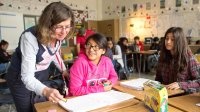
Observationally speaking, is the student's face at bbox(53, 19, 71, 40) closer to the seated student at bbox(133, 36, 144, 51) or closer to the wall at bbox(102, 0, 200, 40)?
the seated student at bbox(133, 36, 144, 51)

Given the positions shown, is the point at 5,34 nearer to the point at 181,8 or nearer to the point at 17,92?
the point at 17,92

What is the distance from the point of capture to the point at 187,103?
116 centimetres

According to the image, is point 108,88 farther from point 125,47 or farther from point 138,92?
point 125,47

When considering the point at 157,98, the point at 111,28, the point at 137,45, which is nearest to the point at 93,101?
the point at 157,98

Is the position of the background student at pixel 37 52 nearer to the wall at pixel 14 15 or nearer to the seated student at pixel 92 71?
the seated student at pixel 92 71

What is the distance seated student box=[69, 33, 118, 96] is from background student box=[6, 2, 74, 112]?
27 cm

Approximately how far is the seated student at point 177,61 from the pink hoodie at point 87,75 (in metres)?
0.49

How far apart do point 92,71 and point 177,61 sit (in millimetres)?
721

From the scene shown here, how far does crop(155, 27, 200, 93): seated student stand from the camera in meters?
1.65

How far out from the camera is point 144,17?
6840mm

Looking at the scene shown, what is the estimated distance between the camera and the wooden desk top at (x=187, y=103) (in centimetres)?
108

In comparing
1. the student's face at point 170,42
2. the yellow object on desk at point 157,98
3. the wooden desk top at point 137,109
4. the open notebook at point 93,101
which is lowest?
the wooden desk top at point 137,109

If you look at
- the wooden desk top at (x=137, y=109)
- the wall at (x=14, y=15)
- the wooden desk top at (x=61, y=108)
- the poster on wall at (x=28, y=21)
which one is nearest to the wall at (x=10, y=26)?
the wall at (x=14, y=15)

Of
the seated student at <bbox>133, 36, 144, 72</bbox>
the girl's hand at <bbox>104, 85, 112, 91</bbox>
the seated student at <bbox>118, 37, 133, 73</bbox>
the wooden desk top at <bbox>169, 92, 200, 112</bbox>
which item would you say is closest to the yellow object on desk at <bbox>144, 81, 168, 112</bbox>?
the wooden desk top at <bbox>169, 92, 200, 112</bbox>
